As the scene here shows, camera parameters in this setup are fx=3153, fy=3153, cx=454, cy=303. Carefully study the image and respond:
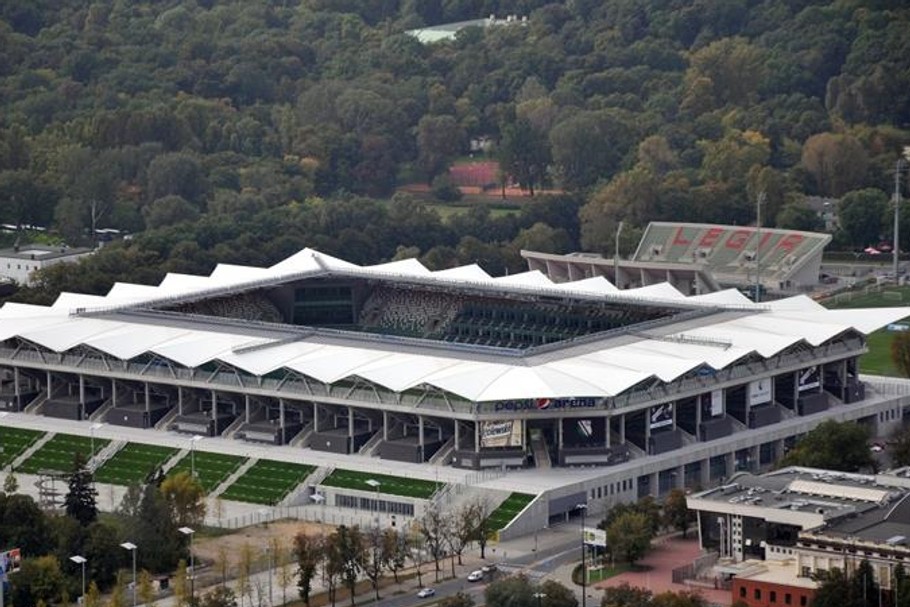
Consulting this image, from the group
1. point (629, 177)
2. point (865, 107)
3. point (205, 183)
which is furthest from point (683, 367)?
point (865, 107)

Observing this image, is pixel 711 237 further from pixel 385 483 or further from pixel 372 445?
pixel 385 483

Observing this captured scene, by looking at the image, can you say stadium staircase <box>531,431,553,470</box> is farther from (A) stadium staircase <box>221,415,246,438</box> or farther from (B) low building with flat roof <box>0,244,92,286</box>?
(B) low building with flat roof <box>0,244,92,286</box>

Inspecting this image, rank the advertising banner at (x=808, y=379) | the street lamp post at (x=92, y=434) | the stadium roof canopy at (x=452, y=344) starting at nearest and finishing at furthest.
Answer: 1. the stadium roof canopy at (x=452, y=344)
2. the street lamp post at (x=92, y=434)
3. the advertising banner at (x=808, y=379)

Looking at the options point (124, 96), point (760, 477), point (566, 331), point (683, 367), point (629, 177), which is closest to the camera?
point (760, 477)

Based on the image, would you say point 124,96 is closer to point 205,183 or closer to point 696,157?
point 205,183

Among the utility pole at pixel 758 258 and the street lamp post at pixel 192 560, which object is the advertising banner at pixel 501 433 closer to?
the street lamp post at pixel 192 560

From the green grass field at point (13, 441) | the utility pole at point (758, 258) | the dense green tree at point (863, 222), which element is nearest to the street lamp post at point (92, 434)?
the green grass field at point (13, 441)
